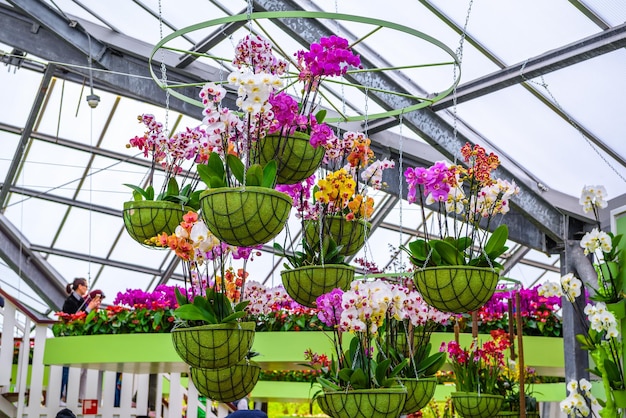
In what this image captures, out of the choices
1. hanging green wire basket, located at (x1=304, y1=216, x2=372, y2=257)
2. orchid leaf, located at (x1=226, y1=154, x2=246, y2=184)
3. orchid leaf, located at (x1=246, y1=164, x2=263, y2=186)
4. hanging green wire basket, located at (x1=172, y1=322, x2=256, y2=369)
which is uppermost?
orchid leaf, located at (x1=226, y1=154, x2=246, y2=184)

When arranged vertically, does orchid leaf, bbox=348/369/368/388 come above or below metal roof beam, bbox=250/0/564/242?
below

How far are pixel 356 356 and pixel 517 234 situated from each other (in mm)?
6017

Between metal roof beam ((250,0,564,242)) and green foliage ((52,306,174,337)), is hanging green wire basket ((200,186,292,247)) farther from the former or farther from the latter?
green foliage ((52,306,174,337))

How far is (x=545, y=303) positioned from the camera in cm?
846

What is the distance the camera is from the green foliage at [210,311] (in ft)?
8.89

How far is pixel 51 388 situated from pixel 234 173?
6419 mm

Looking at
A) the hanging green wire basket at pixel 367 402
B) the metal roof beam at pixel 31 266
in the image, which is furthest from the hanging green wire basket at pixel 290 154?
the metal roof beam at pixel 31 266

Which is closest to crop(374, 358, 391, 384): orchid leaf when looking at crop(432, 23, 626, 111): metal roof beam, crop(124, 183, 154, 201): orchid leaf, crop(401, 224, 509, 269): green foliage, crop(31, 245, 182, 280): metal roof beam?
crop(401, 224, 509, 269): green foliage

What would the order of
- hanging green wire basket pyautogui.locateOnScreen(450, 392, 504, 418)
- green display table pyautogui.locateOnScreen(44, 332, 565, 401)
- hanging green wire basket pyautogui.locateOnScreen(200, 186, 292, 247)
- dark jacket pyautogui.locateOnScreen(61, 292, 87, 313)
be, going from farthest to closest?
dark jacket pyautogui.locateOnScreen(61, 292, 87, 313) < green display table pyautogui.locateOnScreen(44, 332, 565, 401) < hanging green wire basket pyautogui.locateOnScreen(450, 392, 504, 418) < hanging green wire basket pyautogui.locateOnScreen(200, 186, 292, 247)

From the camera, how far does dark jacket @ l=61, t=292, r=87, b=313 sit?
8.85 m

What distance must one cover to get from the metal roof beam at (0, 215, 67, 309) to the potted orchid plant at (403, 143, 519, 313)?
1083cm

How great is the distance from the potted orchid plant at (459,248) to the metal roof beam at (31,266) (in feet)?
35.5

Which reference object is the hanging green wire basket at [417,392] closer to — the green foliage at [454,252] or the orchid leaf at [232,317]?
the green foliage at [454,252]

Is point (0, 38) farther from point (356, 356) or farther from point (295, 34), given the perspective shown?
point (356, 356)
